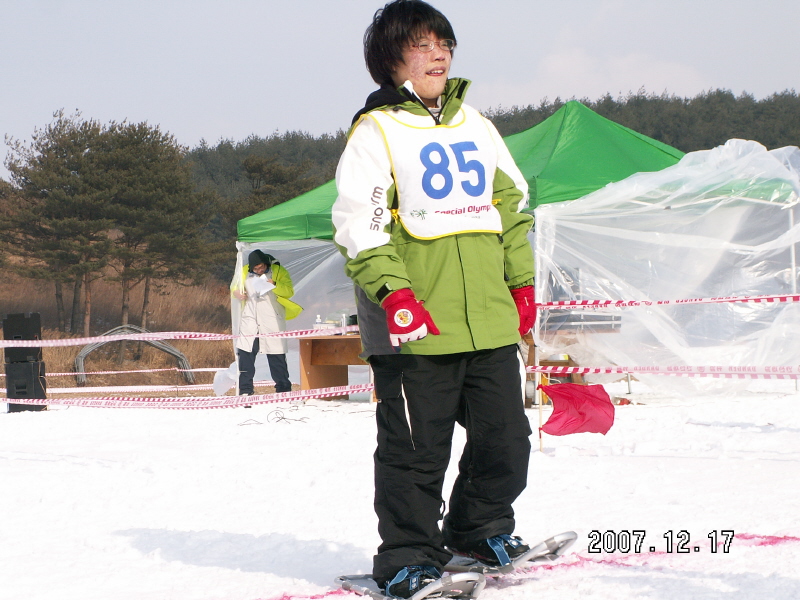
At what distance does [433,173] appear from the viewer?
2.45 m

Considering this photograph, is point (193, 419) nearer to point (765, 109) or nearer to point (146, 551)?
point (146, 551)

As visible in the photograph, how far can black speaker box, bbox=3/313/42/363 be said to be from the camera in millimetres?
8789

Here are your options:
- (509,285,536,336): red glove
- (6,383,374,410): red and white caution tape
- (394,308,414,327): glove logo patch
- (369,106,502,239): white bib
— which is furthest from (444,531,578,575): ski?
(6,383,374,410): red and white caution tape

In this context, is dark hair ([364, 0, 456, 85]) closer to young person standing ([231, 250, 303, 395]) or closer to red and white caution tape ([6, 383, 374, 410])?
red and white caution tape ([6, 383, 374, 410])

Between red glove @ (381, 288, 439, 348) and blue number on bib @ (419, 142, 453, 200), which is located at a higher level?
blue number on bib @ (419, 142, 453, 200)

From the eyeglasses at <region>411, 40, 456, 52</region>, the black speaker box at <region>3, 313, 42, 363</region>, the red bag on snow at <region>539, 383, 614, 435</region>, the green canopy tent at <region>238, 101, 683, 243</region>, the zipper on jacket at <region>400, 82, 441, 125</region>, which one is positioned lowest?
the red bag on snow at <region>539, 383, 614, 435</region>

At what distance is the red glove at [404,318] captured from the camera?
7.36ft

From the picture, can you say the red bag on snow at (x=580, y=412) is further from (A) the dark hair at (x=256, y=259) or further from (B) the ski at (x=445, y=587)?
(A) the dark hair at (x=256, y=259)

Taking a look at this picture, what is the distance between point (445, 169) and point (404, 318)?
48 cm

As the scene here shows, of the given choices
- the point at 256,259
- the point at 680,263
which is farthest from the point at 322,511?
the point at 256,259

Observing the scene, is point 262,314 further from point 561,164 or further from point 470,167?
point 470,167

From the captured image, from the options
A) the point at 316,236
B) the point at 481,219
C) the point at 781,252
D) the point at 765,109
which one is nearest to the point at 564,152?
the point at 781,252

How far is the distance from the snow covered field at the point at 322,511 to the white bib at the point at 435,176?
1.03 meters

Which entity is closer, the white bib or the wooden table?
the white bib
